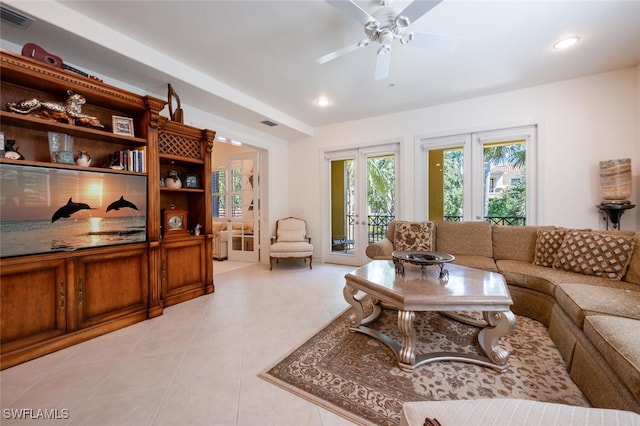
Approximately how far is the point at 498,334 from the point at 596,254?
5.02 feet

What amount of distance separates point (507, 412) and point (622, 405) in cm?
100

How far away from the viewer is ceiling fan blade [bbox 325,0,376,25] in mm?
1717

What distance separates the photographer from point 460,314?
260cm

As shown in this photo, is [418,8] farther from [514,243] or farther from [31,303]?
[31,303]

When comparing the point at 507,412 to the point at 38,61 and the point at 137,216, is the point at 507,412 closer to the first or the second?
the point at 137,216

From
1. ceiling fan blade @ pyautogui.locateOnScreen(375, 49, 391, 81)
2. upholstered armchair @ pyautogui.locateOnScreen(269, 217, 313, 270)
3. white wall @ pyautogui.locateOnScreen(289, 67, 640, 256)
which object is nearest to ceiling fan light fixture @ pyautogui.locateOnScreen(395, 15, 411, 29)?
→ ceiling fan blade @ pyautogui.locateOnScreen(375, 49, 391, 81)

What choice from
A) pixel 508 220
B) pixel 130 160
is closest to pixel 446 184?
pixel 508 220

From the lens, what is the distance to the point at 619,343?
4.15ft

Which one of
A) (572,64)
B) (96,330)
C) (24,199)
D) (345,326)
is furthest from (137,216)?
(572,64)

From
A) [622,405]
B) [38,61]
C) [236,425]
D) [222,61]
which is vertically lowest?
[236,425]

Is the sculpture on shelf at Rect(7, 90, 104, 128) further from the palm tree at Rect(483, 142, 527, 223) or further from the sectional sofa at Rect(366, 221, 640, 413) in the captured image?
the palm tree at Rect(483, 142, 527, 223)

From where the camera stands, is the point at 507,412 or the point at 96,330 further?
the point at 96,330

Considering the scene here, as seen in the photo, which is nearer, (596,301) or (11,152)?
(596,301)

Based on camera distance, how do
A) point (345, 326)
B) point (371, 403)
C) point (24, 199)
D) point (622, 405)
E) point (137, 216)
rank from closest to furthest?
point (622, 405) < point (371, 403) < point (24, 199) < point (345, 326) < point (137, 216)
